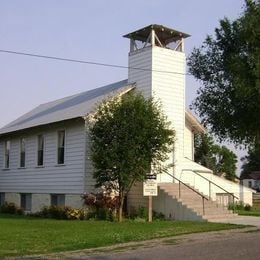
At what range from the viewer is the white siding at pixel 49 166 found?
26.1 metres

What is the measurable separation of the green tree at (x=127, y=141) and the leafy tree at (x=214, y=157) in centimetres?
2858

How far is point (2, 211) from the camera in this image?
30.7 m

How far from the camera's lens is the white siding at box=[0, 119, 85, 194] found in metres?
26.1

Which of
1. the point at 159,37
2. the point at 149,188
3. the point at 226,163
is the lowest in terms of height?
the point at 149,188

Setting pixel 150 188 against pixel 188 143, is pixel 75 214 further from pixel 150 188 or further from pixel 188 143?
pixel 188 143

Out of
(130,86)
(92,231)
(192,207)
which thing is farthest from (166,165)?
(92,231)

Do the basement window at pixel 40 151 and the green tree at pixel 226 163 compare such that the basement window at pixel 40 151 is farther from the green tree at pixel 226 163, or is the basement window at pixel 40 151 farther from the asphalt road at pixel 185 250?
the green tree at pixel 226 163

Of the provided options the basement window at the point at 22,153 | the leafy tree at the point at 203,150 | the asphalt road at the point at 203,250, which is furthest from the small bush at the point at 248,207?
the leafy tree at the point at 203,150

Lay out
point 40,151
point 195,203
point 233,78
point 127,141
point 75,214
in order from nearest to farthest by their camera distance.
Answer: point 233,78 < point 127,141 < point 75,214 < point 195,203 < point 40,151

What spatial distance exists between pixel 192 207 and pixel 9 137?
14182 millimetres

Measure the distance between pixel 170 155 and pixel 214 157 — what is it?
1357 inches

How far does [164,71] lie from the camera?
26922mm

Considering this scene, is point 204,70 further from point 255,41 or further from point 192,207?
point 192,207

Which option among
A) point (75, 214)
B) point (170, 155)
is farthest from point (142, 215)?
point (170, 155)
